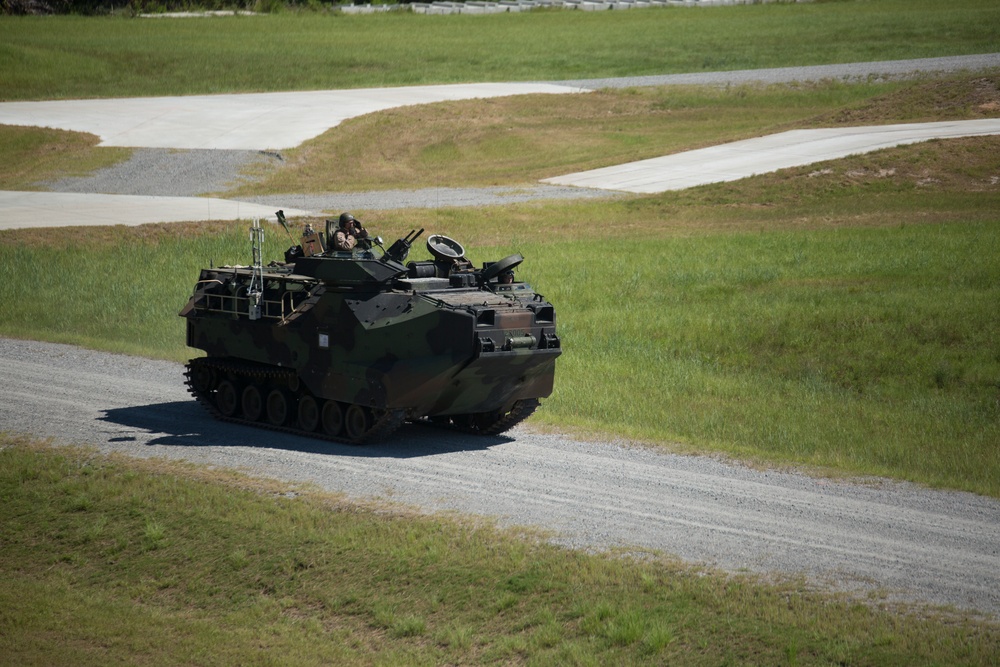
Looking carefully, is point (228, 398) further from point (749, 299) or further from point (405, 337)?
point (749, 299)

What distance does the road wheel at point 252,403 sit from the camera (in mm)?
21297

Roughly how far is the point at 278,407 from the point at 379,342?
9.04ft

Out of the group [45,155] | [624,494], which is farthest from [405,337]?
[45,155]

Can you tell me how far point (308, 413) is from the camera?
20.6 m

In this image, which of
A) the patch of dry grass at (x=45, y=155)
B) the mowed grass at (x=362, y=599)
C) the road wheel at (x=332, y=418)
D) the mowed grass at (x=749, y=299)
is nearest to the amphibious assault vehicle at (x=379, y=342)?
the road wheel at (x=332, y=418)

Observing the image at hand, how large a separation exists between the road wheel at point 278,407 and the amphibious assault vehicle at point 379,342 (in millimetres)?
23

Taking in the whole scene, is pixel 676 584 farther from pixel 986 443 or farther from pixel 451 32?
pixel 451 32

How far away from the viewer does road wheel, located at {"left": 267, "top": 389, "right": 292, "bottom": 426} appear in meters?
20.8

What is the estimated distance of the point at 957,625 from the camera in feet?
40.7

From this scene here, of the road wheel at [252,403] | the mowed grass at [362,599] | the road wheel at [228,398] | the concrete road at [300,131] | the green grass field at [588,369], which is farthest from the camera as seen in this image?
the concrete road at [300,131]

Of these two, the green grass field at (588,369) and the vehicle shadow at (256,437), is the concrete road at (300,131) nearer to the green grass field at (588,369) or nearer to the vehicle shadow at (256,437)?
the green grass field at (588,369)

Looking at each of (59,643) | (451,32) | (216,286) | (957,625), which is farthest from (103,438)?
(451,32)

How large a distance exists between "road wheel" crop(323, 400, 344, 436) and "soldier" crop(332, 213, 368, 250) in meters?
2.46

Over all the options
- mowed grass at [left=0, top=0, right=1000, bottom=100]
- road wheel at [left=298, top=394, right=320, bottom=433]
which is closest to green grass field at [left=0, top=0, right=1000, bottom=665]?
mowed grass at [left=0, top=0, right=1000, bottom=100]
